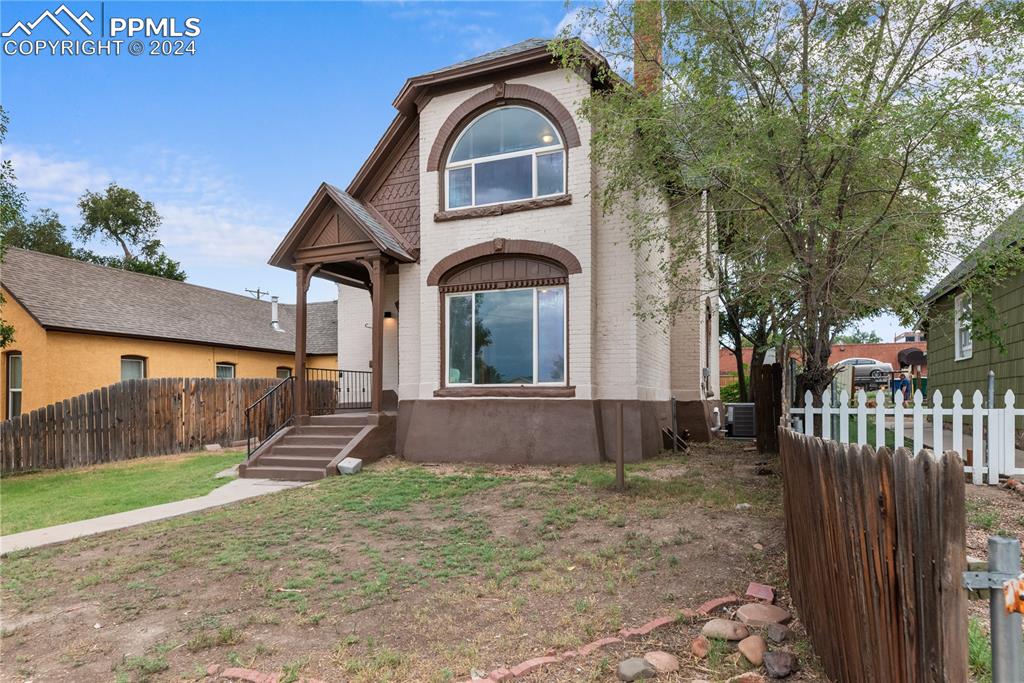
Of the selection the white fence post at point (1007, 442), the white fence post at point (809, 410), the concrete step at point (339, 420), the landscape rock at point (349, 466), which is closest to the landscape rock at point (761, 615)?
the white fence post at point (809, 410)

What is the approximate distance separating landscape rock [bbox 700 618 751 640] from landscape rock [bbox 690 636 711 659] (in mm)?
96

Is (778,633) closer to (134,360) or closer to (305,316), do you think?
(305,316)

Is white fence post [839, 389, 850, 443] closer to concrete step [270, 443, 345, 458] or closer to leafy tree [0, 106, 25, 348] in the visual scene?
concrete step [270, 443, 345, 458]

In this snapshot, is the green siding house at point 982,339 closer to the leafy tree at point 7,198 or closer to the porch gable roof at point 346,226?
the porch gable roof at point 346,226

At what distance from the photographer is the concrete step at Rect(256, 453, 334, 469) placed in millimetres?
10781

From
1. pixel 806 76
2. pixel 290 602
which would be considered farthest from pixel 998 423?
pixel 290 602

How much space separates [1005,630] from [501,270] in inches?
398

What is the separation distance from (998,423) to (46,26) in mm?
16135

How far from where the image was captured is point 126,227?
118 feet

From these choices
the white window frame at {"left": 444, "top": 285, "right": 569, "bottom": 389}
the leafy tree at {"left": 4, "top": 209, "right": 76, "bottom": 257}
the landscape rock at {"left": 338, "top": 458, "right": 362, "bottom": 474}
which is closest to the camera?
the landscape rock at {"left": 338, "top": 458, "right": 362, "bottom": 474}

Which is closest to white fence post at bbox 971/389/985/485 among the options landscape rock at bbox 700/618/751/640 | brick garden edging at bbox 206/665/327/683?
landscape rock at bbox 700/618/751/640

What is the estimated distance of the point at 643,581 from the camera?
189 inches

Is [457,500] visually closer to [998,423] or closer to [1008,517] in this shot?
[1008,517]

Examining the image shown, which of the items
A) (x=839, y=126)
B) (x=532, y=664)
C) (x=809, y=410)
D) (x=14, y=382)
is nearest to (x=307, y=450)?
(x=809, y=410)
